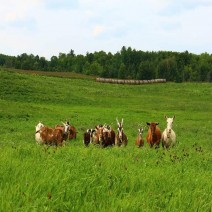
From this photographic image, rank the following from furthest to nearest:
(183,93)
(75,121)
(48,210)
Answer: (183,93), (75,121), (48,210)

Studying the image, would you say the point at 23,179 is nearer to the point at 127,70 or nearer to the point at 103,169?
the point at 103,169

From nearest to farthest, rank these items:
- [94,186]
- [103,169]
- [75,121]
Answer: [94,186], [103,169], [75,121]

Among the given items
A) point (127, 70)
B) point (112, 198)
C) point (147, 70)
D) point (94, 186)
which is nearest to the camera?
point (112, 198)

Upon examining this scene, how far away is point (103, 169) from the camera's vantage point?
7.01m

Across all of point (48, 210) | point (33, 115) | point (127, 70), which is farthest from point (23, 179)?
point (127, 70)

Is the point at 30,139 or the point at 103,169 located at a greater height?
the point at 103,169

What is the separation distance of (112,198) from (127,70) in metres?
186

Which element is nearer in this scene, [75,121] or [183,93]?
[75,121]

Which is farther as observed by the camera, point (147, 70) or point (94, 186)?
point (147, 70)

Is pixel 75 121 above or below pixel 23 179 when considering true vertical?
below

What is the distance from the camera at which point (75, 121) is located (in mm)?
37125

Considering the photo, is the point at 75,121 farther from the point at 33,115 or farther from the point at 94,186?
the point at 94,186

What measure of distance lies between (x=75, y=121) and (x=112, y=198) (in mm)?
31948

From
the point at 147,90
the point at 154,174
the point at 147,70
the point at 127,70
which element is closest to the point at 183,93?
the point at 147,90
